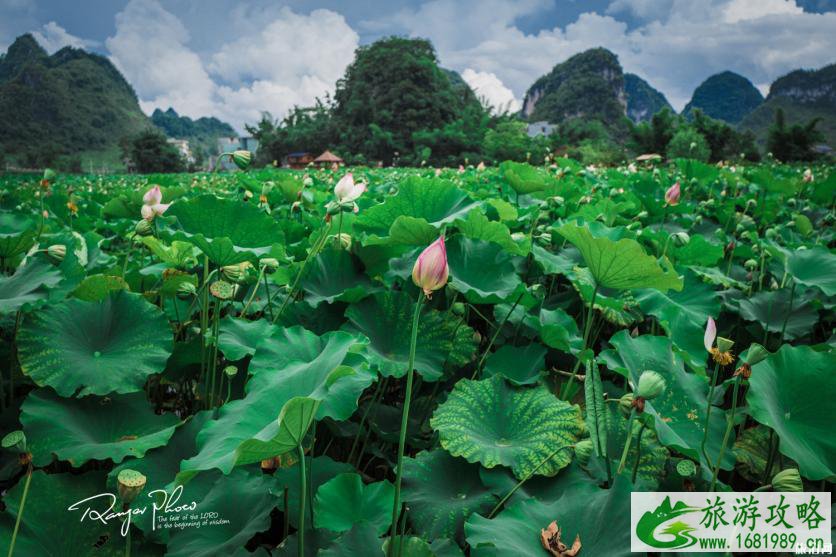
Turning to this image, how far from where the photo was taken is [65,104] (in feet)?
159

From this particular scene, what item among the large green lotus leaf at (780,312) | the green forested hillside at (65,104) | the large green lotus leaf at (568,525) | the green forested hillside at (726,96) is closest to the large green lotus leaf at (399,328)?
the large green lotus leaf at (568,525)

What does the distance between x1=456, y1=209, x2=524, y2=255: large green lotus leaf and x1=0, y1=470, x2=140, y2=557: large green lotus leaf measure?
2.44 feet

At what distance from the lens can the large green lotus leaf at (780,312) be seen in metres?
1.22

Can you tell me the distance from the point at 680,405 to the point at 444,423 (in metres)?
0.41

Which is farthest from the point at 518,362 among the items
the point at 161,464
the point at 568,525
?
the point at 161,464

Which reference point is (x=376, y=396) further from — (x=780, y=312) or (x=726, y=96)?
(x=726, y=96)

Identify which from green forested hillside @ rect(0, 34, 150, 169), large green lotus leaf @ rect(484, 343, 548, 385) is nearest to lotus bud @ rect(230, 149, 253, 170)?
large green lotus leaf @ rect(484, 343, 548, 385)

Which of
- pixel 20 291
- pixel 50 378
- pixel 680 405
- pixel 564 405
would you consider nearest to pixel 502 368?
pixel 564 405

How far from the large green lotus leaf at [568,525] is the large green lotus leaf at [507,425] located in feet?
0.26

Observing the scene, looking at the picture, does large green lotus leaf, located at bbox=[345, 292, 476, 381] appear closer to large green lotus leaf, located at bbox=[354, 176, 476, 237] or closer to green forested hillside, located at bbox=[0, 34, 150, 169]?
large green lotus leaf, located at bbox=[354, 176, 476, 237]

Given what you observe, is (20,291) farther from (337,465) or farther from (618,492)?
(618,492)

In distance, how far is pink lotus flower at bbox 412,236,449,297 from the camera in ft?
1.88

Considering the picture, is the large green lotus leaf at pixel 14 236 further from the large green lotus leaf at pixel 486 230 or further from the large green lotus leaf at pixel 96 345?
the large green lotus leaf at pixel 486 230

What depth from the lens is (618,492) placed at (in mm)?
577
